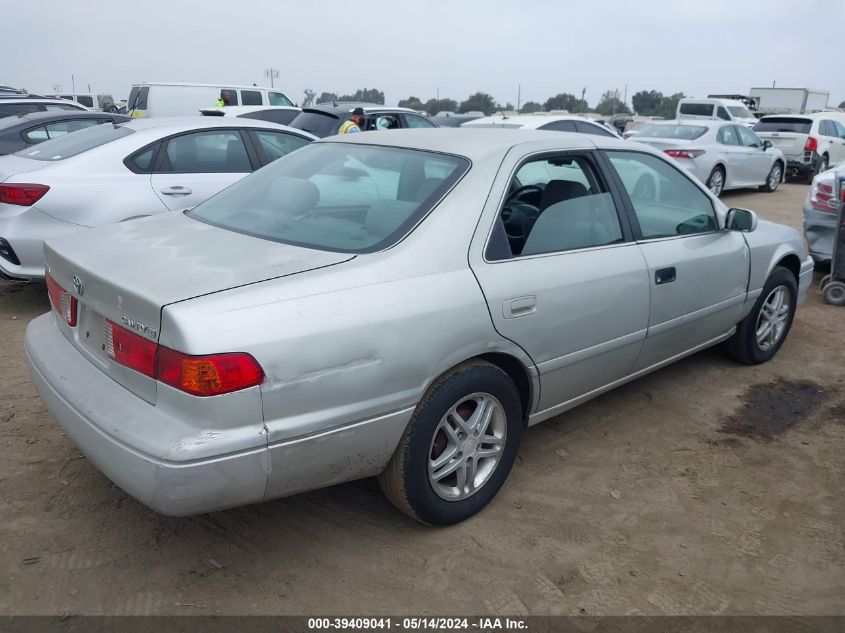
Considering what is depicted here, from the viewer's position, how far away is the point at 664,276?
3629 millimetres

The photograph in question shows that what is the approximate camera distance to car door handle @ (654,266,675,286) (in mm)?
3584

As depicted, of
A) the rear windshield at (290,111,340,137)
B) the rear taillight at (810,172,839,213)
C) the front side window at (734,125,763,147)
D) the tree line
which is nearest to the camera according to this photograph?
the rear taillight at (810,172,839,213)

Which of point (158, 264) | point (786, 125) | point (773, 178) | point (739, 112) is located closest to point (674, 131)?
point (773, 178)

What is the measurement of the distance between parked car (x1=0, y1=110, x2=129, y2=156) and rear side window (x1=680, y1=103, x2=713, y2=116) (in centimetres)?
1588

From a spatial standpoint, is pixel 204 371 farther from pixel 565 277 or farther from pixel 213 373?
pixel 565 277

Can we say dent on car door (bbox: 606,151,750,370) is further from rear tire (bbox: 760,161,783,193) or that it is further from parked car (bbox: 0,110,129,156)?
rear tire (bbox: 760,161,783,193)

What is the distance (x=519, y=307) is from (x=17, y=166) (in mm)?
4808

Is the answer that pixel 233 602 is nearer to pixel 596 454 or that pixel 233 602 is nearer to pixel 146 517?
pixel 146 517

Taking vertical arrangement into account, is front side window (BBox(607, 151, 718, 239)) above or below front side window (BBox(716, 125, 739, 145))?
below

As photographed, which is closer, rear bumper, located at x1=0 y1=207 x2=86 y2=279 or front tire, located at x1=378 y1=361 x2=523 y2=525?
front tire, located at x1=378 y1=361 x2=523 y2=525

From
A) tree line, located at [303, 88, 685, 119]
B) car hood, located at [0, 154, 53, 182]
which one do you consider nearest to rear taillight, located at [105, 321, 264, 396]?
car hood, located at [0, 154, 53, 182]

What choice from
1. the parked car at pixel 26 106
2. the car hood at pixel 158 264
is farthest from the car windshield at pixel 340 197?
the parked car at pixel 26 106

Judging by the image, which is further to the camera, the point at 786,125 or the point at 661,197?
the point at 786,125

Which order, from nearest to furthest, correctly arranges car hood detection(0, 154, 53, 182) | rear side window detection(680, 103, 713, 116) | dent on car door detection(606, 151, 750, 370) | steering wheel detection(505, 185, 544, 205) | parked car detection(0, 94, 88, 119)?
steering wheel detection(505, 185, 544, 205) → dent on car door detection(606, 151, 750, 370) → car hood detection(0, 154, 53, 182) → parked car detection(0, 94, 88, 119) → rear side window detection(680, 103, 713, 116)
